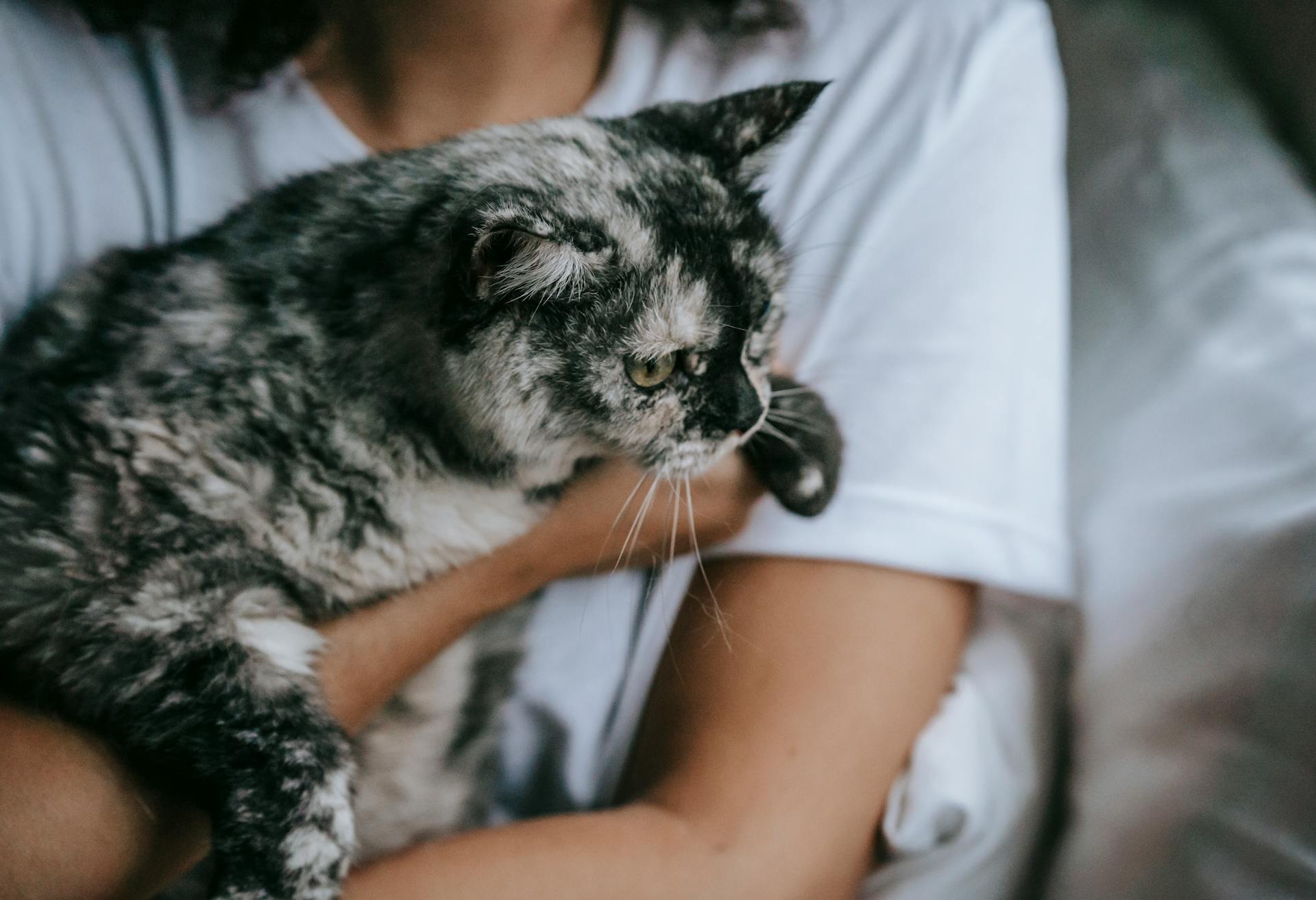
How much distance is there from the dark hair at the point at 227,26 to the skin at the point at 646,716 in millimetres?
32

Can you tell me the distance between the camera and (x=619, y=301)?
25.1 inches

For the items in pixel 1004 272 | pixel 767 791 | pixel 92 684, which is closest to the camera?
pixel 92 684

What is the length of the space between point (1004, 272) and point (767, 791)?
528 millimetres

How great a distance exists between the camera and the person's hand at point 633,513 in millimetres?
760

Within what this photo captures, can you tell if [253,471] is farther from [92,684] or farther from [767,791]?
[767,791]

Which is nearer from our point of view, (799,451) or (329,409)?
(329,409)

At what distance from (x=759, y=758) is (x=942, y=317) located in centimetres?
44

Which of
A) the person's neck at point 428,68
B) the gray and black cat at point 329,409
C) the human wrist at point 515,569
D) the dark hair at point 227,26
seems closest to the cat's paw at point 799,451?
the gray and black cat at point 329,409

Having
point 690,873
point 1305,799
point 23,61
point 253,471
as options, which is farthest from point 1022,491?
point 23,61

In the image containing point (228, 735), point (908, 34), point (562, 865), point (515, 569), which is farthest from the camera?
point (908, 34)

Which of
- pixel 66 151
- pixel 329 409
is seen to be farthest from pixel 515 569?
pixel 66 151

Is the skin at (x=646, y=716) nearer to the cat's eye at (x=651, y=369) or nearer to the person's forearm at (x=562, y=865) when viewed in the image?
the person's forearm at (x=562, y=865)

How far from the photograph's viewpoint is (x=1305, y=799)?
57 centimetres

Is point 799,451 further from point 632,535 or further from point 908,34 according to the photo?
point 908,34
